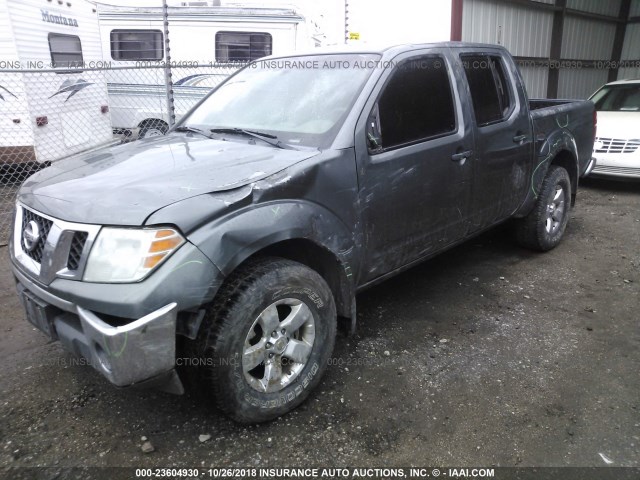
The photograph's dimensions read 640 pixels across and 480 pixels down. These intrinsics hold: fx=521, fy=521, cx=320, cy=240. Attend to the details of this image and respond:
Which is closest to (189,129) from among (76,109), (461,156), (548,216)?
(461,156)

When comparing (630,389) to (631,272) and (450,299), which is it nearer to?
(450,299)

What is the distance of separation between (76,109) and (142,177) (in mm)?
7484

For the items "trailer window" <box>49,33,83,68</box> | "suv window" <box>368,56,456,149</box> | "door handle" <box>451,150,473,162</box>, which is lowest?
"door handle" <box>451,150,473,162</box>

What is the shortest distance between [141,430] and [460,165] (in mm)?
2559

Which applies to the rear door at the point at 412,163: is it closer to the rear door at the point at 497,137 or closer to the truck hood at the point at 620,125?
the rear door at the point at 497,137

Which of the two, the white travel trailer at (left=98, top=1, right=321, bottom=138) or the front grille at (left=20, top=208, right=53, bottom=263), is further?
the white travel trailer at (left=98, top=1, right=321, bottom=138)

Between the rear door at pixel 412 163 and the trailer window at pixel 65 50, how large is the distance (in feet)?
24.7

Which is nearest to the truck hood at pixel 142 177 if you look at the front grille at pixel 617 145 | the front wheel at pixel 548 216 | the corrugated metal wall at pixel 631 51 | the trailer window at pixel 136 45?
the front wheel at pixel 548 216

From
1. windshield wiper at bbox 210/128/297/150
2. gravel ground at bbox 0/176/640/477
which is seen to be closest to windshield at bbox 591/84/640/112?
gravel ground at bbox 0/176/640/477

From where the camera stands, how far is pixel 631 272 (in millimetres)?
4586

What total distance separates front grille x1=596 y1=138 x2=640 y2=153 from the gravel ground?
4.06 meters

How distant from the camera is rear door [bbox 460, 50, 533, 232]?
12.5ft

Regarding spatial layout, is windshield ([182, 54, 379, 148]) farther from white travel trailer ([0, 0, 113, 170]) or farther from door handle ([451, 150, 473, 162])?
white travel trailer ([0, 0, 113, 170])

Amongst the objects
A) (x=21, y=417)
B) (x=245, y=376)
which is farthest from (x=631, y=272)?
(x=21, y=417)
